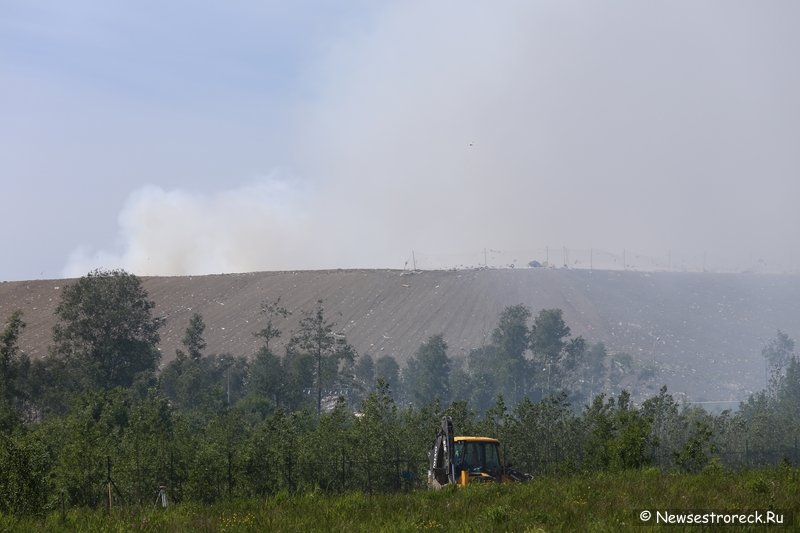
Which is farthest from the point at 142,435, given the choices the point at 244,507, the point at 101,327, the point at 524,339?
the point at 524,339

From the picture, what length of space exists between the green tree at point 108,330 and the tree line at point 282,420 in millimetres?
207

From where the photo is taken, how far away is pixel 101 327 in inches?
4835

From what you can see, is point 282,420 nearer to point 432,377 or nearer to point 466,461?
point 466,461

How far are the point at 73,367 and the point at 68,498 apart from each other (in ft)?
219

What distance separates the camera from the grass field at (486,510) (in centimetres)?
2189

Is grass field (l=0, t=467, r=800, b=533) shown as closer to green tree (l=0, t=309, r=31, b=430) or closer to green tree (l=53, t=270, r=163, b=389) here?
green tree (l=0, t=309, r=31, b=430)

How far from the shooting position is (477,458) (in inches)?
1526

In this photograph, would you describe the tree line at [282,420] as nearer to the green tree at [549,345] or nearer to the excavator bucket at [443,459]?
the green tree at [549,345]

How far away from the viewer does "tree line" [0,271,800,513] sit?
50375mm

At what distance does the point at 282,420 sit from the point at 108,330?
6437cm

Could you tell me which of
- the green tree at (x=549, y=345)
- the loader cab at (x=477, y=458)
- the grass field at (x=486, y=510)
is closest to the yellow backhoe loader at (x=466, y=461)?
the loader cab at (x=477, y=458)

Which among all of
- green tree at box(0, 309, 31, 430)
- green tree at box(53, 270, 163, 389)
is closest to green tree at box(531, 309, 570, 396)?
green tree at box(53, 270, 163, 389)

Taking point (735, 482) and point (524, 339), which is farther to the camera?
point (524, 339)

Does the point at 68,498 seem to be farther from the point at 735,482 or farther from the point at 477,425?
the point at 735,482
